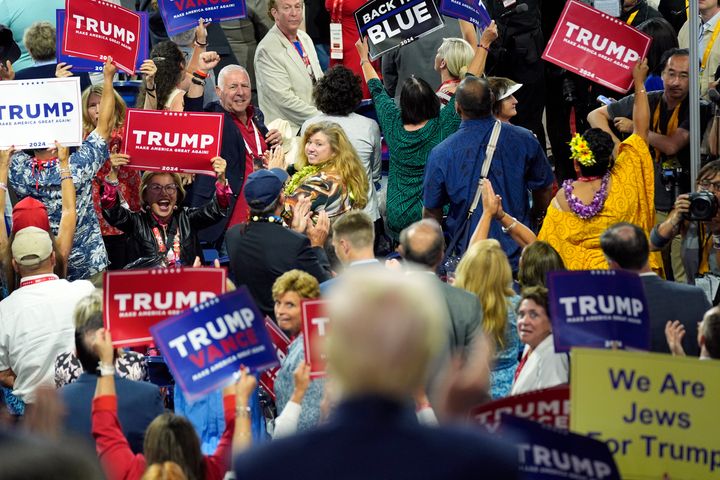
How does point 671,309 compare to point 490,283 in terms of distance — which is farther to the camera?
point 490,283

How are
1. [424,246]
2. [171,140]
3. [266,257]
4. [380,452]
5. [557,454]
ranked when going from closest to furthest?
[380,452] → [557,454] → [424,246] → [266,257] → [171,140]

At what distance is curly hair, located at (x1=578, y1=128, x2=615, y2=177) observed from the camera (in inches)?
321

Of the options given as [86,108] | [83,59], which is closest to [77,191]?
[86,108]

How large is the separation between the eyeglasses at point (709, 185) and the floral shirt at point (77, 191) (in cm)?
375

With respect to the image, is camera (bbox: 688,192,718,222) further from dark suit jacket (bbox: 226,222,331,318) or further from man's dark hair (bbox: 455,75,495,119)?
dark suit jacket (bbox: 226,222,331,318)

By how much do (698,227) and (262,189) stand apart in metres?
2.87

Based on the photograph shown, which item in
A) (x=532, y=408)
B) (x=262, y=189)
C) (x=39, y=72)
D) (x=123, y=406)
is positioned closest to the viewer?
(x=532, y=408)

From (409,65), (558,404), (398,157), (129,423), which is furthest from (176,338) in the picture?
(409,65)

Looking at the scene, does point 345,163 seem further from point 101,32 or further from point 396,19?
point 101,32

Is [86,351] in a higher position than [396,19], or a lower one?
lower

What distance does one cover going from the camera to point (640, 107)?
891cm

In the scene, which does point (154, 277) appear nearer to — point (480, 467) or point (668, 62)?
point (480, 467)

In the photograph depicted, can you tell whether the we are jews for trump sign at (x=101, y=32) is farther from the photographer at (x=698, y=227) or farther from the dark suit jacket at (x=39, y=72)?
the photographer at (x=698, y=227)

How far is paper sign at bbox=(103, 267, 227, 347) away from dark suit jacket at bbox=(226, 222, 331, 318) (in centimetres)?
160
